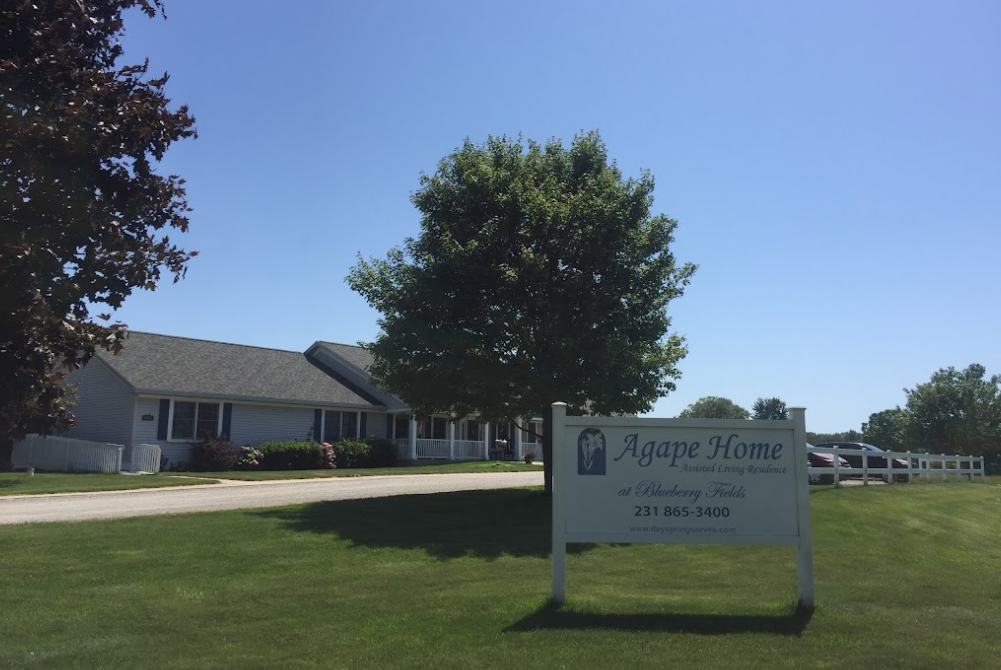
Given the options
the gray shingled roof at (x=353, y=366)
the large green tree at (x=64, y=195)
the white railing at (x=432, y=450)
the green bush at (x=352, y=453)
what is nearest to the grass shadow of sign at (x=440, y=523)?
the large green tree at (x=64, y=195)

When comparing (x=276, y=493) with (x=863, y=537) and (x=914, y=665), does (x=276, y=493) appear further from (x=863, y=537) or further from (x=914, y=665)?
(x=914, y=665)

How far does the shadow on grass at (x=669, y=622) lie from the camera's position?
753cm

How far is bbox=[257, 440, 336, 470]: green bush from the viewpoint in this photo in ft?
103

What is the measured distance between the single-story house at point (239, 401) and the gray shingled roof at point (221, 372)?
47mm

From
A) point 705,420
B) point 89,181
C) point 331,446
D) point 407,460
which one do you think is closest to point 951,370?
point 407,460

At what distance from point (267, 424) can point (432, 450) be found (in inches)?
359

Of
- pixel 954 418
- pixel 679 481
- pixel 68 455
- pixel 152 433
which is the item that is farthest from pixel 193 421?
pixel 954 418

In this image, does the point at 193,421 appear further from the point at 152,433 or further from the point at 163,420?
the point at 152,433

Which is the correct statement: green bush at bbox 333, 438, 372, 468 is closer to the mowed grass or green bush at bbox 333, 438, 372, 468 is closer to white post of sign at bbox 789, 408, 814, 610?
the mowed grass

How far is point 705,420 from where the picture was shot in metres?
8.88

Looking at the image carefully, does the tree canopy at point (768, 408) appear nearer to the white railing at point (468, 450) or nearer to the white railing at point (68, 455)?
the white railing at point (468, 450)

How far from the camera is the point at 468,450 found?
4141 centimetres

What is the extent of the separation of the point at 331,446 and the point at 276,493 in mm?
13485

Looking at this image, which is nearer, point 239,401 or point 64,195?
point 64,195
